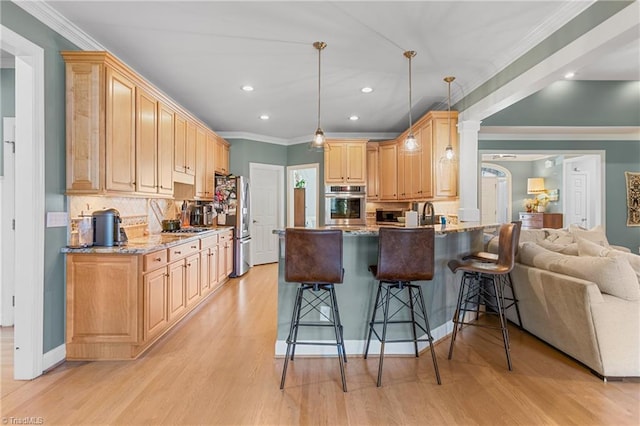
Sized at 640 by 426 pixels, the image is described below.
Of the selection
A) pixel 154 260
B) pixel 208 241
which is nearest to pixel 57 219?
pixel 154 260

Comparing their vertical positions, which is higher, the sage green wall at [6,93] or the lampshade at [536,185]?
the sage green wall at [6,93]

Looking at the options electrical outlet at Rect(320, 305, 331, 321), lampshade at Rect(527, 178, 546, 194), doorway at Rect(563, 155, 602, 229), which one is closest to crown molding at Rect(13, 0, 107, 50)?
electrical outlet at Rect(320, 305, 331, 321)

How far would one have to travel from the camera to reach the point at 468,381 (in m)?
2.33

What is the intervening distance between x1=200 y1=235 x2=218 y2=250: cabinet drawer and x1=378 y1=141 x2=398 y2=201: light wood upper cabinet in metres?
3.07

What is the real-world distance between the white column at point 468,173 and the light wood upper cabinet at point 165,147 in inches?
139

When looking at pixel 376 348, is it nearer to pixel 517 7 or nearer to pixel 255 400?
pixel 255 400

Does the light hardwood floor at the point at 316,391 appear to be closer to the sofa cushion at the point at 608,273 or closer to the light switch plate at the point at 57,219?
the sofa cushion at the point at 608,273

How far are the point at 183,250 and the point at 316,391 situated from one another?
6.72 ft

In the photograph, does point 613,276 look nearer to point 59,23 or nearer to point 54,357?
point 54,357

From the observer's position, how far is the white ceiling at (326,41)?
2.40m

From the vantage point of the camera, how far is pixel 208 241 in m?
4.27

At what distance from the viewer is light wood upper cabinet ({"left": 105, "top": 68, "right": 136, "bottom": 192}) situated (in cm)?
267

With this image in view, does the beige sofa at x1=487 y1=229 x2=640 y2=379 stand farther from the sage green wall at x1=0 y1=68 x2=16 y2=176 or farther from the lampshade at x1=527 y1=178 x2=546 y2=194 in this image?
the lampshade at x1=527 y1=178 x2=546 y2=194

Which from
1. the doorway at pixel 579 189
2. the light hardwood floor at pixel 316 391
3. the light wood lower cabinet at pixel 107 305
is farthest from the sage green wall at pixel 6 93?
the doorway at pixel 579 189
